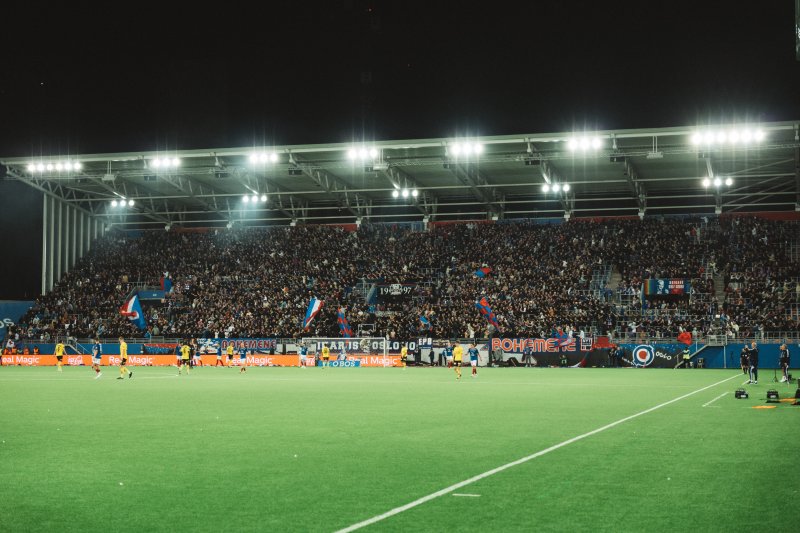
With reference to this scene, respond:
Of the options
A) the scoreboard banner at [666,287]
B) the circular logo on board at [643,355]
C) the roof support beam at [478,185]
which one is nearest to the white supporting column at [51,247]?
the roof support beam at [478,185]

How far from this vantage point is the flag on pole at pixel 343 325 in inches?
2306

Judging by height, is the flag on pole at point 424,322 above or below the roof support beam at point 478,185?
below

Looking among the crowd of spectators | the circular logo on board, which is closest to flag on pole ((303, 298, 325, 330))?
the crowd of spectators

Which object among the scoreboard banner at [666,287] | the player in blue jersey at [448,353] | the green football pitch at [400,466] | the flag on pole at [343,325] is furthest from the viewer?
the flag on pole at [343,325]

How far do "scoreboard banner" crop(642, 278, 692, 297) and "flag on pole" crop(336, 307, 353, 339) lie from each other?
20.0 m

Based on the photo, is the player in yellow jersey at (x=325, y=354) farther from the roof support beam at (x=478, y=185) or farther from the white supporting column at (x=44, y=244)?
the white supporting column at (x=44, y=244)

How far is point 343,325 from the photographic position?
5922 centimetres

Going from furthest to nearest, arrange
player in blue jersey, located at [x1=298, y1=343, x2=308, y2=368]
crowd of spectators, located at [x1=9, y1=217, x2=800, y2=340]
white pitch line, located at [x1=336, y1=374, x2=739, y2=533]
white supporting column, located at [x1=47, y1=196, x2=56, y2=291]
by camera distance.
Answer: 1. white supporting column, located at [x1=47, y1=196, x2=56, y2=291]
2. player in blue jersey, located at [x1=298, y1=343, x2=308, y2=368]
3. crowd of spectators, located at [x1=9, y1=217, x2=800, y2=340]
4. white pitch line, located at [x1=336, y1=374, x2=739, y2=533]

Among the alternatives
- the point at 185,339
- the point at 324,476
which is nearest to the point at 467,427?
the point at 324,476

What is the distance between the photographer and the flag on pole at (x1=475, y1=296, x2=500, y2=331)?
57.2 meters

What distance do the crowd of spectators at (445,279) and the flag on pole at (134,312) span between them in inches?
29.3

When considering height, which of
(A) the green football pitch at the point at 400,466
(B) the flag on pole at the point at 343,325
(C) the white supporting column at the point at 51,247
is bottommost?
(A) the green football pitch at the point at 400,466

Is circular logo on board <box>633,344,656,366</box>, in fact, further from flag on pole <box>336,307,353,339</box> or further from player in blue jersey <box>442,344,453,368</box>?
flag on pole <box>336,307,353,339</box>

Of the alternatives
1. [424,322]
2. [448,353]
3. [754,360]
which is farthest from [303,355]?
[754,360]
